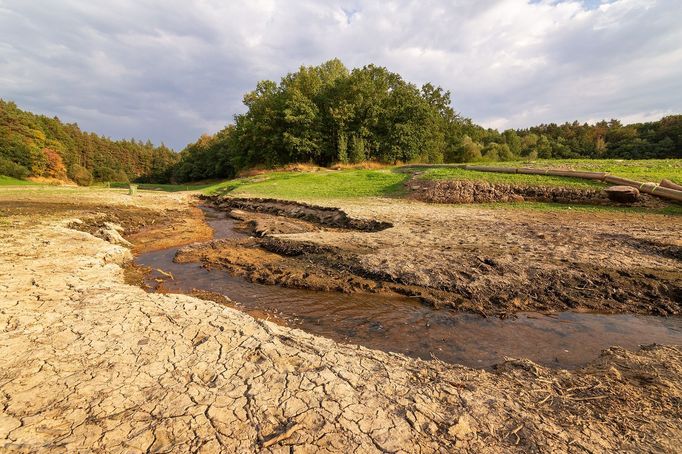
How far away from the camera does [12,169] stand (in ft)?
159

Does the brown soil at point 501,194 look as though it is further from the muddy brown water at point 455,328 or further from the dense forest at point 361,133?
the dense forest at point 361,133

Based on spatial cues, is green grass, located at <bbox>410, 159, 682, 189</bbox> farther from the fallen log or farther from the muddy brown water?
the muddy brown water

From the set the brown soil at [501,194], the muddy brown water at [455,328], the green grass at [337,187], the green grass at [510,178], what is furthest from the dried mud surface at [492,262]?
the green grass at [337,187]

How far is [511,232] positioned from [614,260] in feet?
9.13

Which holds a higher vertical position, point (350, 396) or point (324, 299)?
point (350, 396)

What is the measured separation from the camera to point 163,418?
2.51 metres

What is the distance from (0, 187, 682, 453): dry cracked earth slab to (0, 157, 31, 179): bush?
62.7 meters

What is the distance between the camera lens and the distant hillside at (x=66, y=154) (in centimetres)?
5369

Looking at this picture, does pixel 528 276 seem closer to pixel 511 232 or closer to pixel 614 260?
pixel 614 260

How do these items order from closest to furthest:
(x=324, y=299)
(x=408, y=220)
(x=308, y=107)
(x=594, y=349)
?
(x=594, y=349)
(x=324, y=299)
(x=408, y=220)
(x=308, y=107)

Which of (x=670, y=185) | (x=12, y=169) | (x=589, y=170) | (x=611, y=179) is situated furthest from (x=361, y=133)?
(x=12, y=169)

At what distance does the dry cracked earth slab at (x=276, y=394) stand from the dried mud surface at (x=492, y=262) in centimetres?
176

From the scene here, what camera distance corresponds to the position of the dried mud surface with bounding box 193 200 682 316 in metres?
5.39

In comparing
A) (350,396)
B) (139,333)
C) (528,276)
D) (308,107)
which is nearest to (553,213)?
(528,276)
